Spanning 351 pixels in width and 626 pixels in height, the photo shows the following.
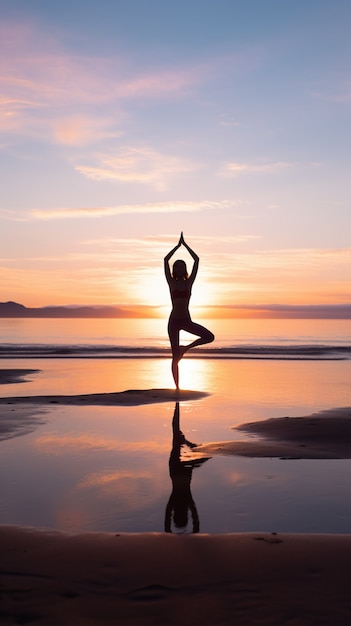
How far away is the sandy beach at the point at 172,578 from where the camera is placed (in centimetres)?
400

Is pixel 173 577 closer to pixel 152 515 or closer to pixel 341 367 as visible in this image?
pixel 152 515

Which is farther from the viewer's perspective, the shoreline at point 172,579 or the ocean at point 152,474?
the ocean at point 152,474

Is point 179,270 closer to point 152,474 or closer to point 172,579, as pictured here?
point 152,474

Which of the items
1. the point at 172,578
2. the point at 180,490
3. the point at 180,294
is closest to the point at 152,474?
the point at 180,490

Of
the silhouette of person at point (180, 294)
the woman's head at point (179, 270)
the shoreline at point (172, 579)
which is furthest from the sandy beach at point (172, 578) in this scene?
the woman's head at point (179, 270)

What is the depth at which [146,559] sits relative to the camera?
4.92 metres

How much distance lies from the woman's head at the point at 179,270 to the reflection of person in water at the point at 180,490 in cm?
532

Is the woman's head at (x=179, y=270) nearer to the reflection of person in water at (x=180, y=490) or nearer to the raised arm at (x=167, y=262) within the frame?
the raised arm at (x=167, y=262)

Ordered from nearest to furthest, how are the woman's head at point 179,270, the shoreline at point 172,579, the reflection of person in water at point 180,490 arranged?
the shoreline at point 172,579, the reflection of person in water at point 180,490, the woman's head at point 179,270

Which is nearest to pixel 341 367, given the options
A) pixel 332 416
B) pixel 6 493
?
pixel 332 416

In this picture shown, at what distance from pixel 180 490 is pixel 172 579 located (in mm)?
2620

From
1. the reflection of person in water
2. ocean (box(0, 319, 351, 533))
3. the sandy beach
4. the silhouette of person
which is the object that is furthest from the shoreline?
the silhouette of person

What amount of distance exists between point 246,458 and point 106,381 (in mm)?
13366

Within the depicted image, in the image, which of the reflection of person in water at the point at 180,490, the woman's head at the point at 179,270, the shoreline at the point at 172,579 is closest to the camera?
the shoreline at the point at 172,579
